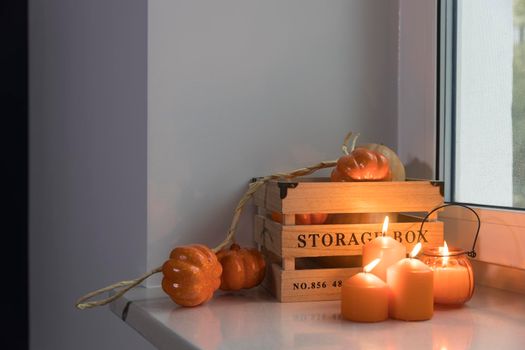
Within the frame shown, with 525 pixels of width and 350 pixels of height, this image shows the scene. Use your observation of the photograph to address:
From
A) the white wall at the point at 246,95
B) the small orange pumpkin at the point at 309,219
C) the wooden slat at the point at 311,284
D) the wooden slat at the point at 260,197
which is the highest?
the white wall at the point at 246,95

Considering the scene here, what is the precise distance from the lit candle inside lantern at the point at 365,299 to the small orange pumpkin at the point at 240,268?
0.19m

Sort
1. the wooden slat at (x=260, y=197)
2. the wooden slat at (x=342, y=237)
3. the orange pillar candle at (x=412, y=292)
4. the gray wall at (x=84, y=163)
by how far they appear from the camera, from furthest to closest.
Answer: the gray wall at (x=84, y=163), the wooden slat at (x=260, y=197), the wooden slat at (x=342, y=237), the orange pillar candle at (x=412, y=292)

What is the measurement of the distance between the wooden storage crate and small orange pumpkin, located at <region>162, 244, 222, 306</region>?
4.9 inches

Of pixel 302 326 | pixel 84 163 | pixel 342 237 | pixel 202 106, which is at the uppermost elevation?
pixel 202 106

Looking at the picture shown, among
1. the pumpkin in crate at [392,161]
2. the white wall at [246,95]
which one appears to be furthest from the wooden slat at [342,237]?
the white wall at [246,95]

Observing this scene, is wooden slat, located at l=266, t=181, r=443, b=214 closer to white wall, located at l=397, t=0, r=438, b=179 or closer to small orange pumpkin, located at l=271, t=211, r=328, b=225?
small orange pumpkin, located at l=271, t=211, r=328, b=225

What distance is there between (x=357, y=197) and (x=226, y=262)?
23 cm

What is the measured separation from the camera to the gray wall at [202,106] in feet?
4.20

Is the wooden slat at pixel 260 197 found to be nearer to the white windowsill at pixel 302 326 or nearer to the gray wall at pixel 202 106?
the gray wall at pixel 202 106

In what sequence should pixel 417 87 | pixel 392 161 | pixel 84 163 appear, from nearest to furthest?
pixel 392 161 < pixel 417 87 < pixel 84 163

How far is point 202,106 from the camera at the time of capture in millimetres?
1307

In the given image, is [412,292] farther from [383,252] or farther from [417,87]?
[417,87]

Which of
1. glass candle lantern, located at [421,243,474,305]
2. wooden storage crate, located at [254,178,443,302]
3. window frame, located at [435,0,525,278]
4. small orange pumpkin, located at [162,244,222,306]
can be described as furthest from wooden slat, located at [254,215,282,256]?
window frame, located at [435,0,525,278]

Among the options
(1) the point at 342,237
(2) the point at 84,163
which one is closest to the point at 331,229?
(1) the point at 342,237
